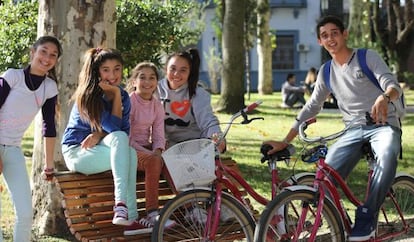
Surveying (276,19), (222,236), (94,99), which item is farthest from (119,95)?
(276,19)

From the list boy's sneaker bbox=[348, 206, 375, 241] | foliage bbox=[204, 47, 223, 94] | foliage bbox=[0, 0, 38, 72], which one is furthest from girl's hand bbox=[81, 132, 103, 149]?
foliage bbox=[204, 47, 223, 94]

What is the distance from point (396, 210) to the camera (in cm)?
593

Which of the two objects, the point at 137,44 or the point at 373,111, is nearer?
the point at 373,111

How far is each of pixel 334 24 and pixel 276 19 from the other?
36203mm

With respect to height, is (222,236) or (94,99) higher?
(94,99)

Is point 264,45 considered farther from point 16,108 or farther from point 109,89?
point 16,108

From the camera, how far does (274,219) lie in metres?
5.20

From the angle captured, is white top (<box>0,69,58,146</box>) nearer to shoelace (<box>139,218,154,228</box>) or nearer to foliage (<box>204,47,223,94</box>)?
shoelace (<box>139,218,154,228</box>)

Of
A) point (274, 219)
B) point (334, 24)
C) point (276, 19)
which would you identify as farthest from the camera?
point (276, 19)

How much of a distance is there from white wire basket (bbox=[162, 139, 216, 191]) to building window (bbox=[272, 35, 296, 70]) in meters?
37.0

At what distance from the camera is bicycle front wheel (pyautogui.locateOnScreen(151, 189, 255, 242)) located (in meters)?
5.12

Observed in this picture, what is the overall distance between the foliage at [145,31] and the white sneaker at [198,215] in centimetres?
421

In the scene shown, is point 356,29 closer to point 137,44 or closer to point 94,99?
point 137,44

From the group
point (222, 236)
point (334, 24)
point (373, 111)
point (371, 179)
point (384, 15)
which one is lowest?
point (222, 236)
